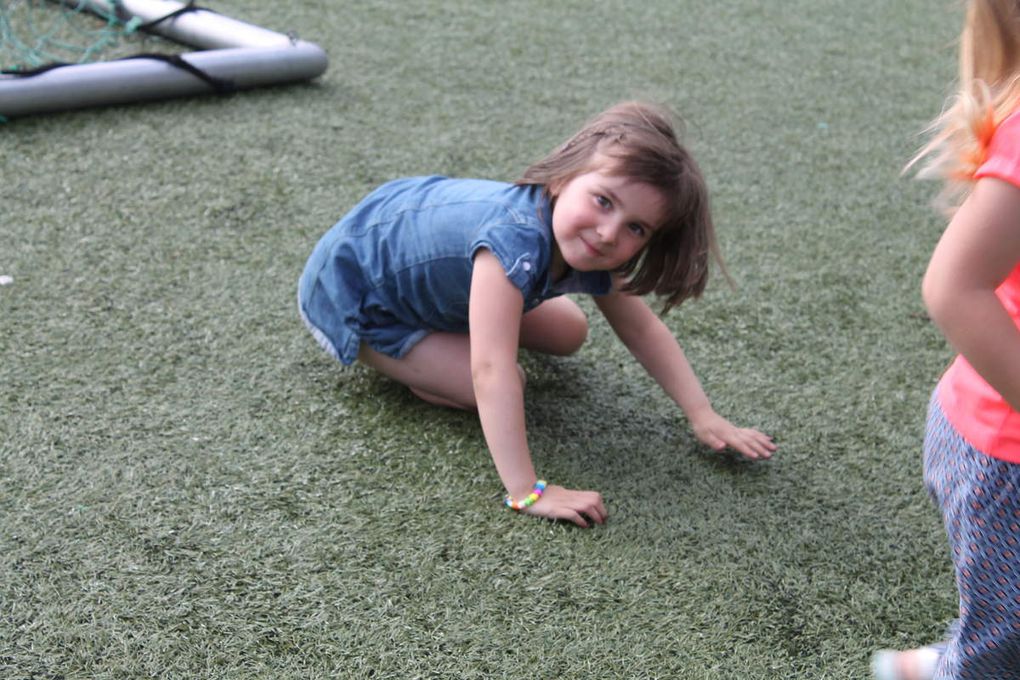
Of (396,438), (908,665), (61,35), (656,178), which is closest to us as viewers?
(908,665)

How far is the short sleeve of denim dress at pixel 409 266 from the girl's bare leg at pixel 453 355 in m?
Answer: 0.02

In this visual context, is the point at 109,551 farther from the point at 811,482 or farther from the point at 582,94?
the point at 582,94

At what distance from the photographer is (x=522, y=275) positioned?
62.6 inches

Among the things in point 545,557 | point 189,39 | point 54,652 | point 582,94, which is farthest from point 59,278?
point 582,94

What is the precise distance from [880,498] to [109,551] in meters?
1.18

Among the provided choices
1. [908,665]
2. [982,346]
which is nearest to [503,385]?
[908,665]

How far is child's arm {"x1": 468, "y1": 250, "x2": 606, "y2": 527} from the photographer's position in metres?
1.60

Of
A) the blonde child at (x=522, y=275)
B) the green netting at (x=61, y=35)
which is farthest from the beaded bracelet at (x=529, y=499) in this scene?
the green netting at (x=61, y=35)

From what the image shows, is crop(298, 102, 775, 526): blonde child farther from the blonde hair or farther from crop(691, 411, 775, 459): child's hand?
the blonde hair

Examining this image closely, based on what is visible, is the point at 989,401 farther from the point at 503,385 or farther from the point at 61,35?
the point at 61,35

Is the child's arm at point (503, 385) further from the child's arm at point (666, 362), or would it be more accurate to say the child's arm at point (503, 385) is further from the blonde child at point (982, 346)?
the blonde child at point (982, 346)

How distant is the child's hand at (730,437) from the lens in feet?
5.76

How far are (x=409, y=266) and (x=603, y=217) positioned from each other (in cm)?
38

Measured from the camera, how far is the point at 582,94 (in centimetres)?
312
